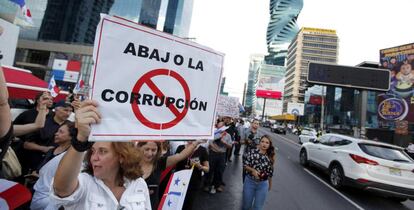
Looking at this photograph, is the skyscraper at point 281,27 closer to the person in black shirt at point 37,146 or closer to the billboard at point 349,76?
the billboard at point 349,76

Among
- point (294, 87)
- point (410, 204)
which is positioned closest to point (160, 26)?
point (294, 87)

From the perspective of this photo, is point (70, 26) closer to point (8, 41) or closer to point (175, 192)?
point (8, 41)

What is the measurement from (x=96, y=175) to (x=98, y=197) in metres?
0.13

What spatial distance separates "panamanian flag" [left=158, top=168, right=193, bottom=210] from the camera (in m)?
2.31

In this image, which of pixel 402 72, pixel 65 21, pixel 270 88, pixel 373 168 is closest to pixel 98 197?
pixel 373 168

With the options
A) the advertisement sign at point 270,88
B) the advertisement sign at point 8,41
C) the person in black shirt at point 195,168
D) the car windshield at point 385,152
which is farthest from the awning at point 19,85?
the advertisement sign at point 270,88

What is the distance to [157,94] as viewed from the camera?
6.03 feet

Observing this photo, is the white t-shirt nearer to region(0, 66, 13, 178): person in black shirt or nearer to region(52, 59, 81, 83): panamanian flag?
region(0, 66, 13, 178): person in black shirt

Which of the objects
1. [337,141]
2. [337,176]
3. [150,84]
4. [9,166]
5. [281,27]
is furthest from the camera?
[281,27]

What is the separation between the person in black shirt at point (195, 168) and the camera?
12.0 ft

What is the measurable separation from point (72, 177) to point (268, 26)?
180 meters

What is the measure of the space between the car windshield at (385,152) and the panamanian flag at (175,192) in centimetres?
624

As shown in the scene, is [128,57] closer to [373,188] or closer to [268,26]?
[373,188]

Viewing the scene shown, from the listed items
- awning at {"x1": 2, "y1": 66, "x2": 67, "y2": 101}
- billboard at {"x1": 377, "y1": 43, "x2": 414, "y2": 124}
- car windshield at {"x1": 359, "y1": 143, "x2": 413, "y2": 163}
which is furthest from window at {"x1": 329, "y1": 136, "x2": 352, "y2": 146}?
billboard at {"x1": 377, "y1": 43, "x2": 414, "y2": 124}
